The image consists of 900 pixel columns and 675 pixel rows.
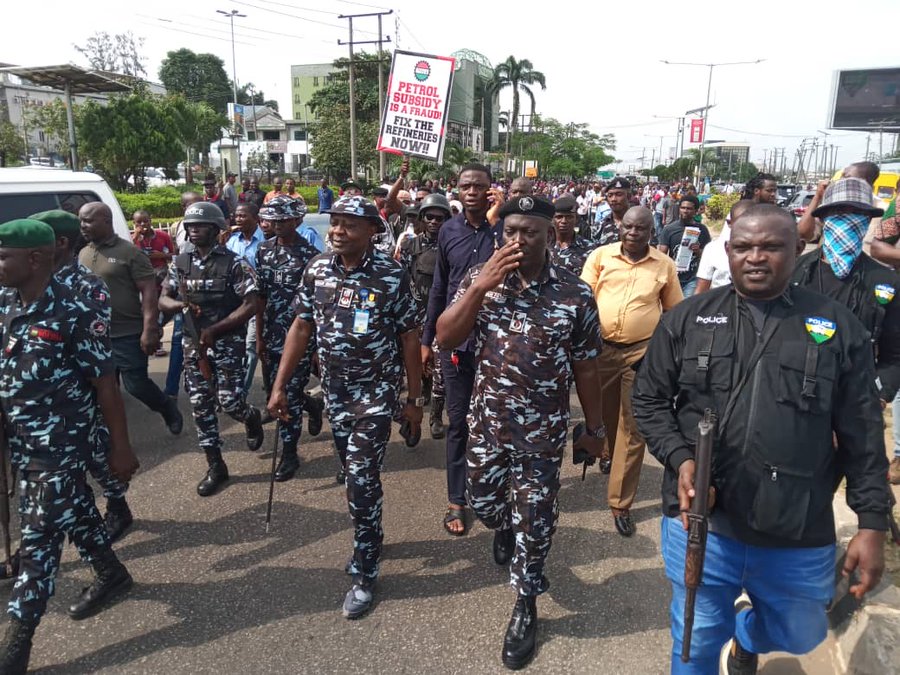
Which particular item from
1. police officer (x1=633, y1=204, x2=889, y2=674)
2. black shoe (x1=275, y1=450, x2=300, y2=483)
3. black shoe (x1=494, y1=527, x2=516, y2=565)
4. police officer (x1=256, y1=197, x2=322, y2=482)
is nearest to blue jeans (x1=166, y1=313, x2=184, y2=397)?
police officer (x1=256, y1=197, x2=322, y2=482)

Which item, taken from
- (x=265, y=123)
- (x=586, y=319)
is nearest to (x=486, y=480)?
(x=586, y=319)

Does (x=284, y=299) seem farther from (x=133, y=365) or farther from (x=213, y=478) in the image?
(x=213, y=478)

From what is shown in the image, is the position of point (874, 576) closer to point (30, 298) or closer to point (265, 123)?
point (30, 298)

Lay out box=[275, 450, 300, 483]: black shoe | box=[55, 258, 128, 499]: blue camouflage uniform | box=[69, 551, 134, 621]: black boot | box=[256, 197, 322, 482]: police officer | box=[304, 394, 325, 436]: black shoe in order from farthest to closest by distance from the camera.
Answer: box=[304, 394, 325, 436]: black shoe → box=[256, 197, 322, 482]: police officer → box=[275, 450, 300, 483]: black shoe → box=[69, 551, 134, 621]: black boot → box=[55, 258, 128, 499]: blue camouflage uniform

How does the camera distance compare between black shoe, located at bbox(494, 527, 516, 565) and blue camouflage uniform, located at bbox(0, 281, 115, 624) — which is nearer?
blue camouflage uniform, located at bbox(0, 281, 115, 624)

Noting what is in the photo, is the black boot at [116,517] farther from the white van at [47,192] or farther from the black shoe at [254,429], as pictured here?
the white van at [47,192]

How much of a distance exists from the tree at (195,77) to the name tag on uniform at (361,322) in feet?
285

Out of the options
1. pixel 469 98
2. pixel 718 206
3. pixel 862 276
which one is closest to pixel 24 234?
pixel 862 276

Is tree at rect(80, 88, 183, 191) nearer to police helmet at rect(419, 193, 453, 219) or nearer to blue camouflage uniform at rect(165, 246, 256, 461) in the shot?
police helmet at rect(419, 193, 453, 219)

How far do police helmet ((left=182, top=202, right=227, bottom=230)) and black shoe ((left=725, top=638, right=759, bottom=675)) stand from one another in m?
3.81

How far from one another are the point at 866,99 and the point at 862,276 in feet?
190

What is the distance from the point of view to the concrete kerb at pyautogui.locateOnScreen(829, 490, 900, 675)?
7.90ft

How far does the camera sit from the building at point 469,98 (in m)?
58.8

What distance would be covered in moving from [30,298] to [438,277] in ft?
7.27
